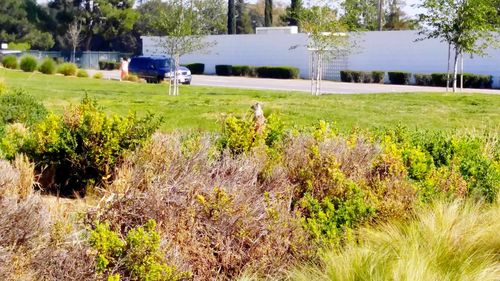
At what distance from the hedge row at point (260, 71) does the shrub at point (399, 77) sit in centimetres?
665

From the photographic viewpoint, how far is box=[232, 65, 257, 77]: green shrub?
153 feet

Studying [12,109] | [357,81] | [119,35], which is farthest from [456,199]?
[119,35]

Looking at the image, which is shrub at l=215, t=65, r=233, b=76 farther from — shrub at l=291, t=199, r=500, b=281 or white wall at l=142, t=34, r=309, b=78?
shrub at l=291, t=199, r=500, b=281

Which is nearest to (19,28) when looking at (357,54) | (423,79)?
(357,54)

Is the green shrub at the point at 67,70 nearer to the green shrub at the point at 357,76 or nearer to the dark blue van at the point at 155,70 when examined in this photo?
the dark blue van at the point at 155,70

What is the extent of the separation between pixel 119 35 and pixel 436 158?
65668 mm

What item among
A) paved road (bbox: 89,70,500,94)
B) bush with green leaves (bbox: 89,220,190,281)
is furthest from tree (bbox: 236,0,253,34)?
bush with green leaves (bbox: 89,220,190,281)

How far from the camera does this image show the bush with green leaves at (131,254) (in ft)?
13.7

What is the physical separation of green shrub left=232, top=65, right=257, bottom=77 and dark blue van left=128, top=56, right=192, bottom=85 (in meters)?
10.4

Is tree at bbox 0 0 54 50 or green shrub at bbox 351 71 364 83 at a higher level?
tree at bbox 0 0 54 50

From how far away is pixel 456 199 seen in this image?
630cm

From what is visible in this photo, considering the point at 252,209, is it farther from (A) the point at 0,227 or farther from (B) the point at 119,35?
(B) the point at 119,35

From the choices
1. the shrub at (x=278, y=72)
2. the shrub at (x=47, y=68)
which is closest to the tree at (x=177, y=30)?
the shrub at (x=47, y=68)

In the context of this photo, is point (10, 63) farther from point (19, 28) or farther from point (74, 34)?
point (19, 28)
